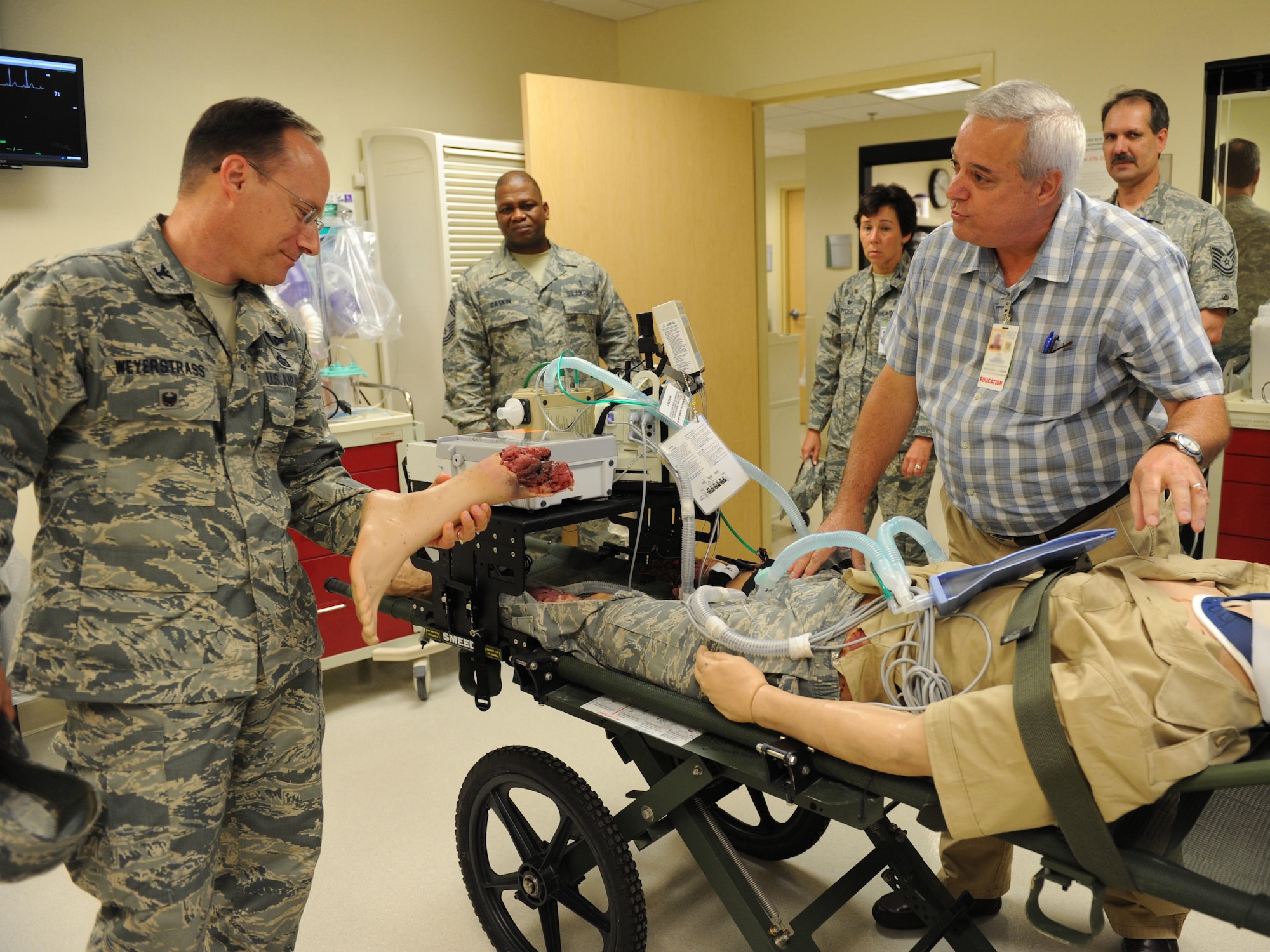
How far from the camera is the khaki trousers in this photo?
5.91ft

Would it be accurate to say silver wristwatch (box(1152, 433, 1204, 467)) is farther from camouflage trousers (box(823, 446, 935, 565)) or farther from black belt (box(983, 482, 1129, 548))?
camouflage trousers (box(823, 446, 935, 565))

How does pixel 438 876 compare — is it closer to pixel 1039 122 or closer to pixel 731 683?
pixel 731 683

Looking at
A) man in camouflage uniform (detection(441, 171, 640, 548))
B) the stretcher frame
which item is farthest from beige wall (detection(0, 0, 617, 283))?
the stretcher frame

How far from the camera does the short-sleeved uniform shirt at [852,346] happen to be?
348 cm

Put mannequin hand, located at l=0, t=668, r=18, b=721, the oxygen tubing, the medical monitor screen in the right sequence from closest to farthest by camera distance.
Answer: mannequin hand, located at l=0, t=668, r=18, b=721 < the oxygen tubing < the medical monitor screen

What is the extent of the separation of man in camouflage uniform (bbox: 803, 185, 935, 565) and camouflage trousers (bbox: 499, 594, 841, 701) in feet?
5.59

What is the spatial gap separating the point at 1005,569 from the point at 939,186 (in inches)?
308

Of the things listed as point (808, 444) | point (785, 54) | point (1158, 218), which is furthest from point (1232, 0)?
point (808, 444)

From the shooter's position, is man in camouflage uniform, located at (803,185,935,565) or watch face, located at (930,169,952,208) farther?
watch face, located at (930,169,952,208)

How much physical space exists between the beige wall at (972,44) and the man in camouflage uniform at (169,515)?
3.16m

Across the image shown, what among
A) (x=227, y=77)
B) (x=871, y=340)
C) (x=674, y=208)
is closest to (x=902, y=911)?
(x=871, y=340)

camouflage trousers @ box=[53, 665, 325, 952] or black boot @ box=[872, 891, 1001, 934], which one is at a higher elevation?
camouflage trousers @ box=[53, 665, 325, 952]

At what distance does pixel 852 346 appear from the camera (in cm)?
360

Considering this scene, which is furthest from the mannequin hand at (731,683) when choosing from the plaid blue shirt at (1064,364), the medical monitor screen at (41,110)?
the medical monitor screen at (41,110)
